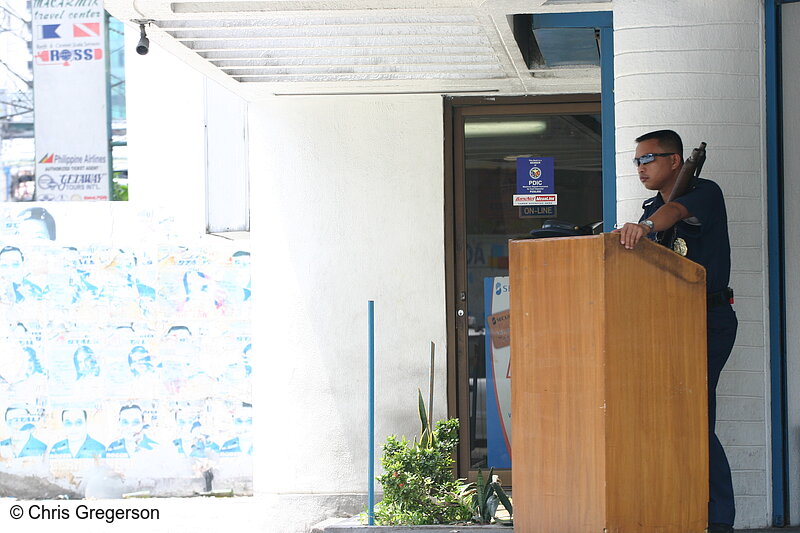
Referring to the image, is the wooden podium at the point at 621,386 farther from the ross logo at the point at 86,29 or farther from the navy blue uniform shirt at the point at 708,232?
the ross logo at the point at 86,29

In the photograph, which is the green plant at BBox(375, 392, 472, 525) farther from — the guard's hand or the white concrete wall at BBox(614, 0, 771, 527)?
the guard's hand

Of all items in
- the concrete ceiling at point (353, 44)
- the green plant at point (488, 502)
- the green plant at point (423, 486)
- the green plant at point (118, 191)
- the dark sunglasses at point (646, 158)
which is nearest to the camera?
the dark sunglasses at point (646, 158)

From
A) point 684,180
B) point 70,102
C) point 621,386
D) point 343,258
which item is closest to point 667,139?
point 684,180

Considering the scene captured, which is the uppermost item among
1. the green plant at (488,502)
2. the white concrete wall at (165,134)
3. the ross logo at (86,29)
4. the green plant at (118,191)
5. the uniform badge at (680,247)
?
the ross logo at (86,29)

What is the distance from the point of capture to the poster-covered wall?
8.84m

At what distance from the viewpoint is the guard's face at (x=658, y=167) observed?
471 centimetres

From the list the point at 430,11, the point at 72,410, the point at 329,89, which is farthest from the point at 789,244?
the point at 72,410

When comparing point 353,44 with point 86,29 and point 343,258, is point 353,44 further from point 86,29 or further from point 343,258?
point 86,29

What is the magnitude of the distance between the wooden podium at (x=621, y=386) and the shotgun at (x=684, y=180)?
1.41 feet

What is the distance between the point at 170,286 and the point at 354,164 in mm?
2165

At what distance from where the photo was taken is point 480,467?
772 centimetres

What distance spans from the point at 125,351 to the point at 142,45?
12.9ft

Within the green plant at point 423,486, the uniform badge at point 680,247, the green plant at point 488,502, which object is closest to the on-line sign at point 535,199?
the green plant at point 423,486

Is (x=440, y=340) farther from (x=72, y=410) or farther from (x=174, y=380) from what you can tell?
(x=72, y=410)
